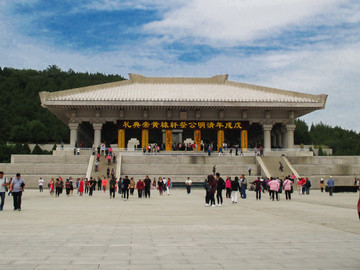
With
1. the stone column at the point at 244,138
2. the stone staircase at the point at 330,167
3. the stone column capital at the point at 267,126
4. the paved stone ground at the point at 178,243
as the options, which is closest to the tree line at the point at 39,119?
the stone column capital at the point at 267,126

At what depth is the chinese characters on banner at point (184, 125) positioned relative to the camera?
40.1 m

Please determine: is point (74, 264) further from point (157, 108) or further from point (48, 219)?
point (157, 108)

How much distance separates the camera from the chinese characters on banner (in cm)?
4006

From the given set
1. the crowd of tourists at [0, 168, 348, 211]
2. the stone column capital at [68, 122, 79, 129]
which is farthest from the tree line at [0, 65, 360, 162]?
the crowd of tourists at [0, 168, 348, 211]

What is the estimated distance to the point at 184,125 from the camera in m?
40.5

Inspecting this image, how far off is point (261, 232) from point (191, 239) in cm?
166

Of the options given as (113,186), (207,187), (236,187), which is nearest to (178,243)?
(207,187)

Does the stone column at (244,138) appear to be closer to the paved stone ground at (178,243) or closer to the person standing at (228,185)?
the person standing at (228,185)

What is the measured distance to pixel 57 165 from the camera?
30.6m

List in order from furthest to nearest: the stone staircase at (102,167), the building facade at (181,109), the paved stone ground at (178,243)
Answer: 1. the building facade at (181,109)
2. the stone staircase at (102,167)
3. the paved stone ground at (178,243)

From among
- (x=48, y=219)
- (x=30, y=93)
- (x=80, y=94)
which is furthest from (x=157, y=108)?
(x=30, y=93)

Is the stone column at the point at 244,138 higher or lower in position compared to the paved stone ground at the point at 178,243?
higher

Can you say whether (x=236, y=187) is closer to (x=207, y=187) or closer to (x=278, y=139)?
(x=207, y=187)

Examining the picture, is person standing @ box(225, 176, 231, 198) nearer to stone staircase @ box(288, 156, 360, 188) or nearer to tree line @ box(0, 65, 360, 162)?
stone staircase @ box(288, 156, 360, 188)
